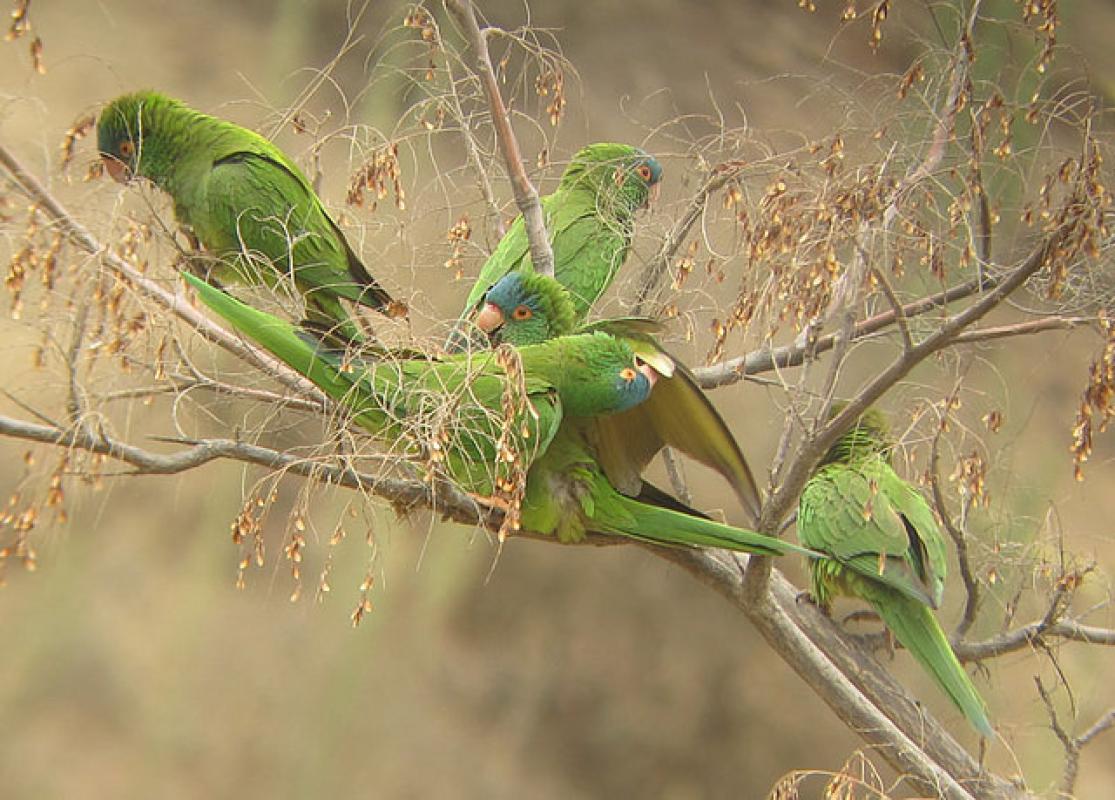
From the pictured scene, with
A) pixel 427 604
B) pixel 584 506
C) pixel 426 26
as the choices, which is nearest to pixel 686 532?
pixel 584 506

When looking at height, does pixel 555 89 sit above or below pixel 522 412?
above

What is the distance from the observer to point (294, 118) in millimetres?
2438

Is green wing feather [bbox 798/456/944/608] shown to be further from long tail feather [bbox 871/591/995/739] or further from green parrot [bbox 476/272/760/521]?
green parrot [bbox 476/272/760/521]

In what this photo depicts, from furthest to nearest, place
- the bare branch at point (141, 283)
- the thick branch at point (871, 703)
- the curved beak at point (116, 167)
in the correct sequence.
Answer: the curved beak at point (116, 167), the thick branch at point (871, 703), the bare branch at point (141, 283)

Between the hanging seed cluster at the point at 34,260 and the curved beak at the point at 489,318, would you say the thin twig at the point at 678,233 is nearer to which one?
the curved beak at the point at 489,318

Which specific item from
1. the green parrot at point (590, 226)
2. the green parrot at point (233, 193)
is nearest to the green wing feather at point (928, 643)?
the green parrot at point (590, 226)

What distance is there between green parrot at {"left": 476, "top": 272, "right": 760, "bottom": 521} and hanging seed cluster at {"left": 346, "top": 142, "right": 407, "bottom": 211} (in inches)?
12.8

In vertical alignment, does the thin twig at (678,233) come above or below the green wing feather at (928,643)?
above

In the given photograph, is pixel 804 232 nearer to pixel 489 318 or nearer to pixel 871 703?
pixel 489 318

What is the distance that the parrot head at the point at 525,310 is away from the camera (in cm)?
221

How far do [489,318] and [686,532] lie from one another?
584 mm

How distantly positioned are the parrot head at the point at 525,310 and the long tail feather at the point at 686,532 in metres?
0.39

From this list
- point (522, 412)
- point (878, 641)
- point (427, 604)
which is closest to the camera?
point (522, 412)

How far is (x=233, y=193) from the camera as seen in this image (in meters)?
2.29
